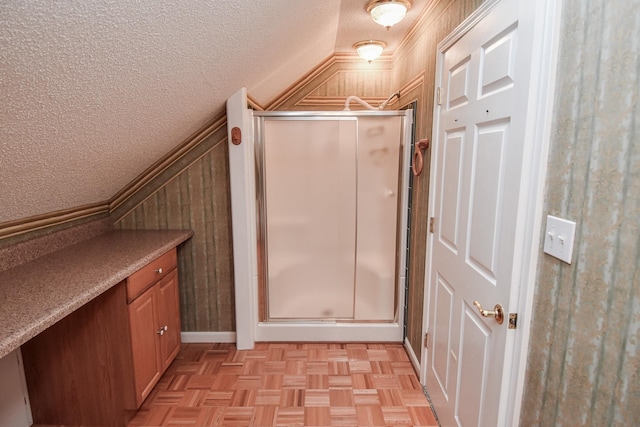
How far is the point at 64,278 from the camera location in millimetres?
1452

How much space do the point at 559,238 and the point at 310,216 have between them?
1.73 m

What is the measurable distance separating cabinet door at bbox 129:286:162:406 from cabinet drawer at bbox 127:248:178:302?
0.04 metres

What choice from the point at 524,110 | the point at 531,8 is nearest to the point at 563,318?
the point at 524,110

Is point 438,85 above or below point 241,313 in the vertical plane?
above

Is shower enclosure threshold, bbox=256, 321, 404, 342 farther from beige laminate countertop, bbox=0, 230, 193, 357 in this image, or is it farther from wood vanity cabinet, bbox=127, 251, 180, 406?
beige laminate countertop, bbox=0, 230, 193, 357

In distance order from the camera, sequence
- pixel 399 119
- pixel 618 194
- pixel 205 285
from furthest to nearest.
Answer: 1. pixel 205 285
2. pixel 399 119
3. pixel 618 194

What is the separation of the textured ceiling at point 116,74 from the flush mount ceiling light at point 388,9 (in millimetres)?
96

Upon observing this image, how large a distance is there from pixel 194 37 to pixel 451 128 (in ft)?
3.78

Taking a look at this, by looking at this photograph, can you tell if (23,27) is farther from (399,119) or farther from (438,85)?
(399,119)

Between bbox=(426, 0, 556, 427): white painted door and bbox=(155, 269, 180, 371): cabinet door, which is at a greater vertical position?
bbox=(426, 0, 556, 427): white painted door

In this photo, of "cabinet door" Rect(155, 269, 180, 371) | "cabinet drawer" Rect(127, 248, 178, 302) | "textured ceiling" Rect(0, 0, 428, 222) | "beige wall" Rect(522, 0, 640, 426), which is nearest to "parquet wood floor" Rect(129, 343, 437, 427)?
"cabinet door" Rect(155, 269, 180, 371)

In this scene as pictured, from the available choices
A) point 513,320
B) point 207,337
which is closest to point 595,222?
point 513,320

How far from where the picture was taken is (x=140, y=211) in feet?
7.93

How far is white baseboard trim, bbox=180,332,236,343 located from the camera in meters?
2.59
